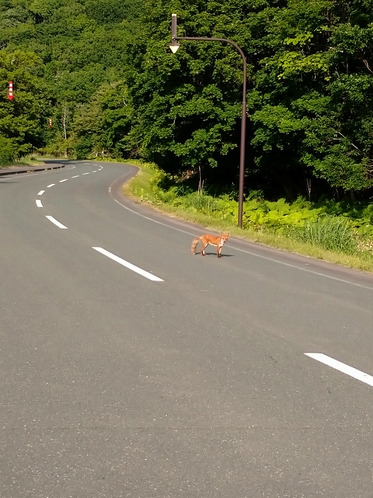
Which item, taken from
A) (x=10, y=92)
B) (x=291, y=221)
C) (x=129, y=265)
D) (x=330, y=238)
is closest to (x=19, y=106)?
(x=10, y=92)

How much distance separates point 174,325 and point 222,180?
29112 millimetres

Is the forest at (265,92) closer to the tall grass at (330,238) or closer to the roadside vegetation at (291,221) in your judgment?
the roadside vegetation at (291,221)

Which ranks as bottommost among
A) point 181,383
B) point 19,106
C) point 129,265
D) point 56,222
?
point 56,222

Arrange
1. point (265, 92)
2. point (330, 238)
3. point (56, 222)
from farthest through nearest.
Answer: point (265, 92) → point (56, 222) → point (330, 238)

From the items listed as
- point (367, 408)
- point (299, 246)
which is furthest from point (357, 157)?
point (367, 408)

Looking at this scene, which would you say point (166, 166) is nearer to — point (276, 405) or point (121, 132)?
point (276, 405)

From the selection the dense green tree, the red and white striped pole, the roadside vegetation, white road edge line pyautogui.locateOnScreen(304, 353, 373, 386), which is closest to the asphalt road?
white road edge line pyautogui.locateOnScreen(304, 353, 373, 386)

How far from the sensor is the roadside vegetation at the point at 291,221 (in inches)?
641

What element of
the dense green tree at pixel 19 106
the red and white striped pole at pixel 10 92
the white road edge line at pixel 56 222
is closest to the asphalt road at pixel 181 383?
the white road edge line at pixel 56 222

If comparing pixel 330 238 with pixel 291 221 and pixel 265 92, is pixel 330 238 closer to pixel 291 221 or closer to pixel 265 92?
pixel 291 221

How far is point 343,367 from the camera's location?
576cm

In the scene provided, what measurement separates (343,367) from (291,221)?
65.5 feet

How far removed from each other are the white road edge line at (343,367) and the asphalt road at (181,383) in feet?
0.06

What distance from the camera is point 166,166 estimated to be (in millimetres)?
35719
